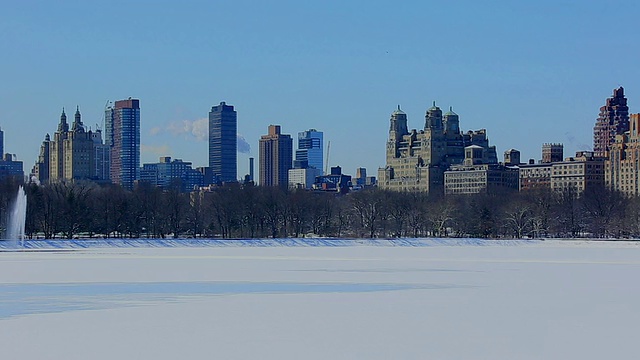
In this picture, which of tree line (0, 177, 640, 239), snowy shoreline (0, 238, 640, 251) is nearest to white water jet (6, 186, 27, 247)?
tree line (0, 177, 640, 239)

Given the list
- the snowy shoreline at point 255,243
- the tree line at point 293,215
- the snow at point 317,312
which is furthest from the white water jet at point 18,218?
the snow at point 317,312

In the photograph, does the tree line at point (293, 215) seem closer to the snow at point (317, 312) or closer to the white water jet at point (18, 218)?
the white water jet at point (18, 218)

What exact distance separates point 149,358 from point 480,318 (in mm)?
10594

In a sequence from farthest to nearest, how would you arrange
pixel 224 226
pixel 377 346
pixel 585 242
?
pixel 224 226
pixel 585 242
pixel 377 346

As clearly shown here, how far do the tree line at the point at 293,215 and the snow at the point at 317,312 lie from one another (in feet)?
163

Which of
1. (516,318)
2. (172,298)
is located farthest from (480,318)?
(172,298)

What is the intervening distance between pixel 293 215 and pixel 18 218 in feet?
102

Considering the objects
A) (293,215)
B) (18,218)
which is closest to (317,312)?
(18,218)

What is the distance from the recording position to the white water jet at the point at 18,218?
9419cm

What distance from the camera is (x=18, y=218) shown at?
3925 inches

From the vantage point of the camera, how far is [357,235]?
123 m

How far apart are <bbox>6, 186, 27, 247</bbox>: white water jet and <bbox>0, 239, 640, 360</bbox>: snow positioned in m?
41.1

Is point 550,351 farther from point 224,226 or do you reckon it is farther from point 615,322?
point 224,226

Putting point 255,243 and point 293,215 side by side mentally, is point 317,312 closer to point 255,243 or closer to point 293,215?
point 255,243
